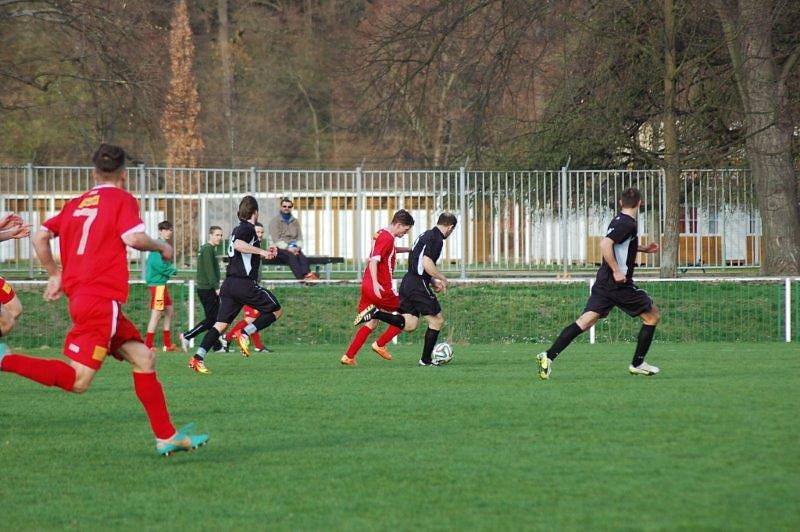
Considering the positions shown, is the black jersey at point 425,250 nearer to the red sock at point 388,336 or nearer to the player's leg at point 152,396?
the red sock at point 388,336

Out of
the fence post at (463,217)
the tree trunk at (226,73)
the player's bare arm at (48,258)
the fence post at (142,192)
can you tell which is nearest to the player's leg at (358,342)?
the player's bare arm at (48,258)

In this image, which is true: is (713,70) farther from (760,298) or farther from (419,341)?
(419,341)

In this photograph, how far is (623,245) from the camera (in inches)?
488

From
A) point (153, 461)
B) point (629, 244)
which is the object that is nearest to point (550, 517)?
point (153, 461)

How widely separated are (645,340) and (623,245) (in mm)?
→ 944

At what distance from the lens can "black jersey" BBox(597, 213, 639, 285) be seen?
12289 mm

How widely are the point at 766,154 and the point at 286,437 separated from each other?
18593 millimetres

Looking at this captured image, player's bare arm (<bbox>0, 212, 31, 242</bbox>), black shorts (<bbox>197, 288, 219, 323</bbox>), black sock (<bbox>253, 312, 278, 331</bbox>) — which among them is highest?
player's bare arm (<bbox>0, 212, 31, 242</bbox>)

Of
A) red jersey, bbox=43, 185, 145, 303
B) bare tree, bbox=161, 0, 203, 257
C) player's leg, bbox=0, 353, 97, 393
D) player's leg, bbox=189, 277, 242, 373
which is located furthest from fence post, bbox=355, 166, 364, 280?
player's leg, bbox=0, 353, 97, 393

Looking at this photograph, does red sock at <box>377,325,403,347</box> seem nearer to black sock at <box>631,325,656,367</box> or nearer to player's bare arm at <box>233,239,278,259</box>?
player's bare arm at <box>233,239,278,259</box>

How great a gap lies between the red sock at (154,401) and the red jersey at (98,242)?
0.49m

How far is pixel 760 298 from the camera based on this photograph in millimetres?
21375

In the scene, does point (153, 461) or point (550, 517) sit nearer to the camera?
point (550, 517)

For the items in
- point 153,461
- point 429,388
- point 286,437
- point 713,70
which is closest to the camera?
point 153,461
